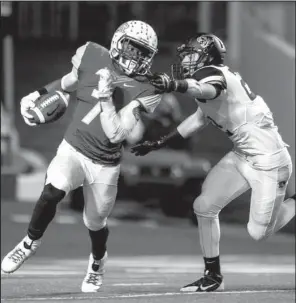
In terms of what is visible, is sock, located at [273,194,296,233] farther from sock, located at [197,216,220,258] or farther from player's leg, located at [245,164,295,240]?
sock, located at [197,216,220,258]

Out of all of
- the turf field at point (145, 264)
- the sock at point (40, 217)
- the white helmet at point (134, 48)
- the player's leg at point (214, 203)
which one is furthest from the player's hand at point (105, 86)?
the turf field at point (145, 264)

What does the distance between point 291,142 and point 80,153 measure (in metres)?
4.78

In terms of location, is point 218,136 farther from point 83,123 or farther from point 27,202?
point 83,123

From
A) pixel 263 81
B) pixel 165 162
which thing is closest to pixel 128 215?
pixel 165 162

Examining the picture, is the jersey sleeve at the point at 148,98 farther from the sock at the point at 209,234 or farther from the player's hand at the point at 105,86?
the sock at the point at 209,234

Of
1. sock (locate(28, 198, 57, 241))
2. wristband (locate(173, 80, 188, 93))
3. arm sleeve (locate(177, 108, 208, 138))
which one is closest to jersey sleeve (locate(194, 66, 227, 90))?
wristband (locate(173, 80, 188, 93))

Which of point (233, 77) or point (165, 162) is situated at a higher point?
point (233, 77)

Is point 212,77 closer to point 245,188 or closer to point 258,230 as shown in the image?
point 245,188

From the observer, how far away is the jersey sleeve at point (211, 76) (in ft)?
36.8

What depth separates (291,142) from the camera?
16.0 meters

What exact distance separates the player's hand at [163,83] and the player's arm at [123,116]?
47 cm

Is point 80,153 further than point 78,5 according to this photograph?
No

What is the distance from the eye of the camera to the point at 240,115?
11602 millimetres

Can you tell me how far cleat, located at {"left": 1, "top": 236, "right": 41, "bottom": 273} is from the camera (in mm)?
11461
